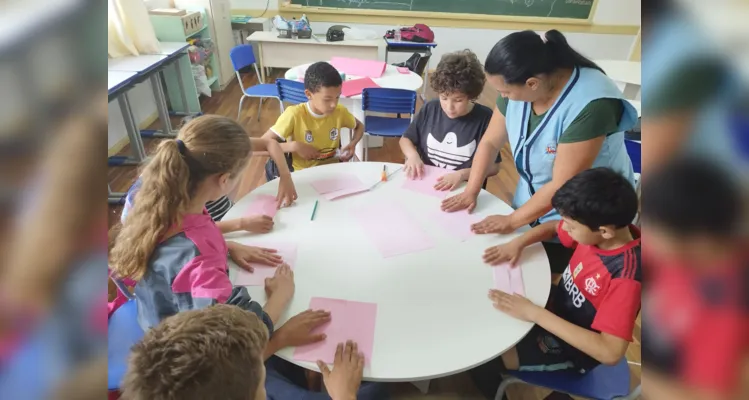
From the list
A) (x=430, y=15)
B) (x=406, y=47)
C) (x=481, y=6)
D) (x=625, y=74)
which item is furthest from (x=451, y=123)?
(x=481, y=6)

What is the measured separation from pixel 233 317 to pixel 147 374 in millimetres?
153

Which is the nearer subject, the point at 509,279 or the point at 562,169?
the point at 509,279

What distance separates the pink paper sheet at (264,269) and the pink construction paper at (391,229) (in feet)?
0.81

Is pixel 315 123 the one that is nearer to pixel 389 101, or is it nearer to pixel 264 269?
pixel 389 101

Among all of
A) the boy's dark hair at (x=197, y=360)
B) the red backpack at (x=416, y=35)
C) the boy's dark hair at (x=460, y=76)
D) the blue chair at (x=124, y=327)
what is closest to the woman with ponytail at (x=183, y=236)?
the blue chair at (x=124, y=327)

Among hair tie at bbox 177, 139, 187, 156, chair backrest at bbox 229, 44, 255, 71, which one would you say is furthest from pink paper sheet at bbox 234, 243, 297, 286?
chair backrest at bbox 229, 44, 255, 71

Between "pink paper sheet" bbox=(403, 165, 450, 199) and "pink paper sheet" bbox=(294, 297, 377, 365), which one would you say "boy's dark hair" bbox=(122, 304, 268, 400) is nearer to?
"pink paper sheet" bbox=(294, 297, 377, 365)

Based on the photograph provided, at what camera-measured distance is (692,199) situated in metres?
0.20

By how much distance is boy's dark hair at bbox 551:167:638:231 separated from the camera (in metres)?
1.01

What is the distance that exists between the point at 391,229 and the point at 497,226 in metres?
0.34

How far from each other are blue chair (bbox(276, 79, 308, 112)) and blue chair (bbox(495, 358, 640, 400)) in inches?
90.6

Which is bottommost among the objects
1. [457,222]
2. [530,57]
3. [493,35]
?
[493,35]

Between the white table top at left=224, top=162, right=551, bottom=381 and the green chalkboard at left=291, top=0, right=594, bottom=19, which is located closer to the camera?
the white table top at left=224, top=162, right=551, bottom=381

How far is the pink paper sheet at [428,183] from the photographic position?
5.25 feet
